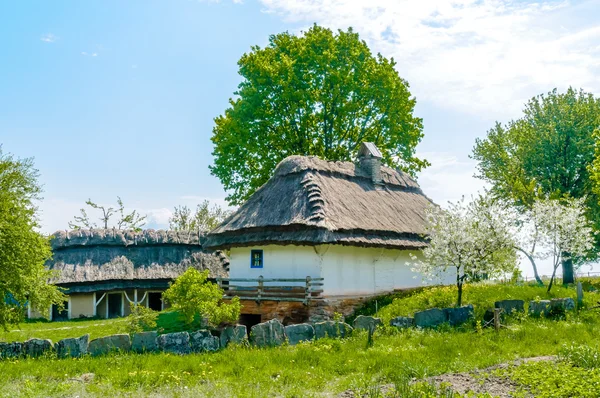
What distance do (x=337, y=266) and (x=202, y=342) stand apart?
384 inches

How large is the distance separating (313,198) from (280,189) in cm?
263

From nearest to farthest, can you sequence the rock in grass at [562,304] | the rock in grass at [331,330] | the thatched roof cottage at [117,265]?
the rock in grass at [331,330], the rock in grass at [562,304], the thatched roof cottage at [117,265]

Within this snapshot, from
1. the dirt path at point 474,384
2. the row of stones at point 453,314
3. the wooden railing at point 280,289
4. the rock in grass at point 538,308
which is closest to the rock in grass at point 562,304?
the rock in grass at point 538,308

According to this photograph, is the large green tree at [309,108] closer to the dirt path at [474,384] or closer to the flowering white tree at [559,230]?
the flowering white tree at [559,230]

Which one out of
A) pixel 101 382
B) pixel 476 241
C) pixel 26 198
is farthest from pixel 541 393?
pixel 26 198

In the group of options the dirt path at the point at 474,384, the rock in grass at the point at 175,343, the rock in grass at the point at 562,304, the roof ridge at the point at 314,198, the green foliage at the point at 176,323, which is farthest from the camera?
the roof ridge at the point at 314,198

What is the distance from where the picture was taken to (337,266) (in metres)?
22.9

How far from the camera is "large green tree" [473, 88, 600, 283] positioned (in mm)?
36250

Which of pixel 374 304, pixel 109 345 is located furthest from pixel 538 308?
pixel 109 345

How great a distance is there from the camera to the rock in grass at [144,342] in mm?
13719

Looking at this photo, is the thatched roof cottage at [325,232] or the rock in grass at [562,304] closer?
the rock in grass at [562,304]

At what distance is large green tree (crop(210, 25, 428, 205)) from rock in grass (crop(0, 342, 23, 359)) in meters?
21.2

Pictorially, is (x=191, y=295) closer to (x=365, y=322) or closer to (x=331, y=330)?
(x=331, y=330)

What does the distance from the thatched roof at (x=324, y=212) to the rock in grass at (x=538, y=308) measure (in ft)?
22.6
